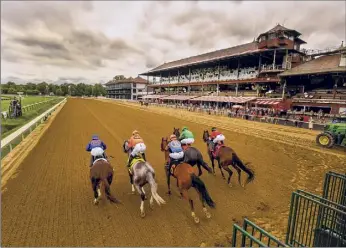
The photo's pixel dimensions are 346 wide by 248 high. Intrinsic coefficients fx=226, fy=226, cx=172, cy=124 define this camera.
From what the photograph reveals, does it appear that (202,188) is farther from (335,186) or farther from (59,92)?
(59,92)

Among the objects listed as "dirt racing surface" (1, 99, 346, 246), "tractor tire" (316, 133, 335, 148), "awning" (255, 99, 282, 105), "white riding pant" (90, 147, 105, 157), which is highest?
"awning" (255, 99, 282, 105)

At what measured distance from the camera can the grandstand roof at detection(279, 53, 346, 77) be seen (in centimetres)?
2540

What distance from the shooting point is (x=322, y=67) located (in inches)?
1067

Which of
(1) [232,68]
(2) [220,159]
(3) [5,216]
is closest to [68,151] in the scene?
(3) [5,216]

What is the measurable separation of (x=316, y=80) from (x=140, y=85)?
263 ft

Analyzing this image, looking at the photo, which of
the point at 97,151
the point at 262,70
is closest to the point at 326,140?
the point at 97,151

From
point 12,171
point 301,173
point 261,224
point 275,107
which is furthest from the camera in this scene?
point 275,107

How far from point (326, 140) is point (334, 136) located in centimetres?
47

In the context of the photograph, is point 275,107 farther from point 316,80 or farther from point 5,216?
point 5,216

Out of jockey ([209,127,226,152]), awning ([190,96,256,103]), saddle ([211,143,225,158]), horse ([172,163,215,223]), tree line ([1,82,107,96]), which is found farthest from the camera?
tree line ([1,82,107,96])

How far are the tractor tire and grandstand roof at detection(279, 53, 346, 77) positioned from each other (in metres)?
15.5

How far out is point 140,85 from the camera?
332 ft

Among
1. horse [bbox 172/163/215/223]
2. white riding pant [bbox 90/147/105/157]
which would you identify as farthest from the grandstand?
white riding pant [bbox 90/147/105/157]

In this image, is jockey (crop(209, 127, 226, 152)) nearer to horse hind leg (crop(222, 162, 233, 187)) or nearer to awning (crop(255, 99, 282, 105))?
horse hind leg (crop(222, 162, 233, 187))
